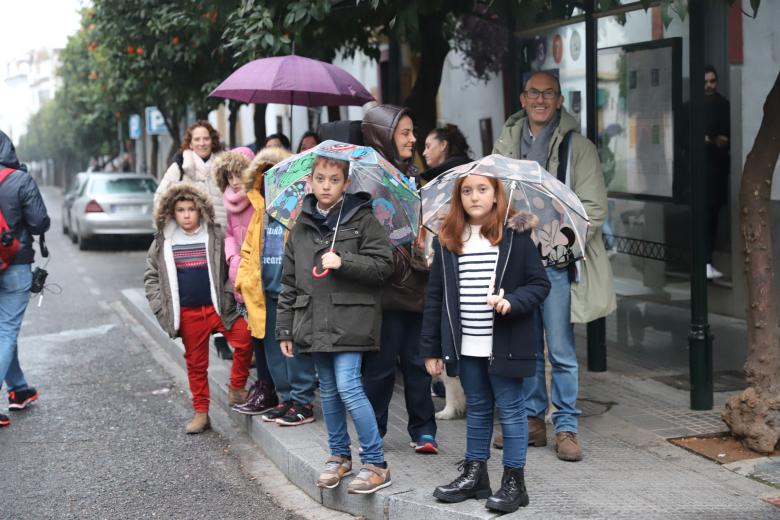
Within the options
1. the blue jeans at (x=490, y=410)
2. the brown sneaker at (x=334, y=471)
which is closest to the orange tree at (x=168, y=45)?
the brown sneaker at (x=334, y=471)

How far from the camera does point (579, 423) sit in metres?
6.36

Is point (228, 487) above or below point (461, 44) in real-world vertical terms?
below

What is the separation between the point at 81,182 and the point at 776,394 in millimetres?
19682

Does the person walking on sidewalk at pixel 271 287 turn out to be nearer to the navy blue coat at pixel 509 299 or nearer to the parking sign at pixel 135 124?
the navy blue coat at pixel 509 299


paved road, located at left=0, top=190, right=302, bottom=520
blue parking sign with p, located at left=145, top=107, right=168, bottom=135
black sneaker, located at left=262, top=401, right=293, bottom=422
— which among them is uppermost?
blue parking sign with p, located at left=145, top=107, right=168, bottom=135

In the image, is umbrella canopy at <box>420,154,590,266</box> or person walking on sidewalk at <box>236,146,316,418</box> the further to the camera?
person walking on sidewalk at <box>236,146,316,418</box>

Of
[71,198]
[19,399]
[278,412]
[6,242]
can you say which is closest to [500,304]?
[278,412]

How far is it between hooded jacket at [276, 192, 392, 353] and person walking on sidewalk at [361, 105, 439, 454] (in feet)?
1.01

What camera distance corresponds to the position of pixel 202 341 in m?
6.80

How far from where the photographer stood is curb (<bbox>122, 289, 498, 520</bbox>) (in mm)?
4820

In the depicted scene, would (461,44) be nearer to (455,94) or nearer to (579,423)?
(455,94)

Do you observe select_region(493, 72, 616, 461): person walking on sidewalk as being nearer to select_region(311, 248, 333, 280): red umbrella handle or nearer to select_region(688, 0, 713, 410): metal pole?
select_region(688, 0, 713, 410): metal pole

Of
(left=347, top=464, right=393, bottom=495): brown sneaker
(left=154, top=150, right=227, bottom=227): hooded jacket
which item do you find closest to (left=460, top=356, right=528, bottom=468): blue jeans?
(left=347, top=464, right=393, bottom=495): brown sneaker

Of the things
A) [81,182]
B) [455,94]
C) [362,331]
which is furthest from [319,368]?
[81,182]
